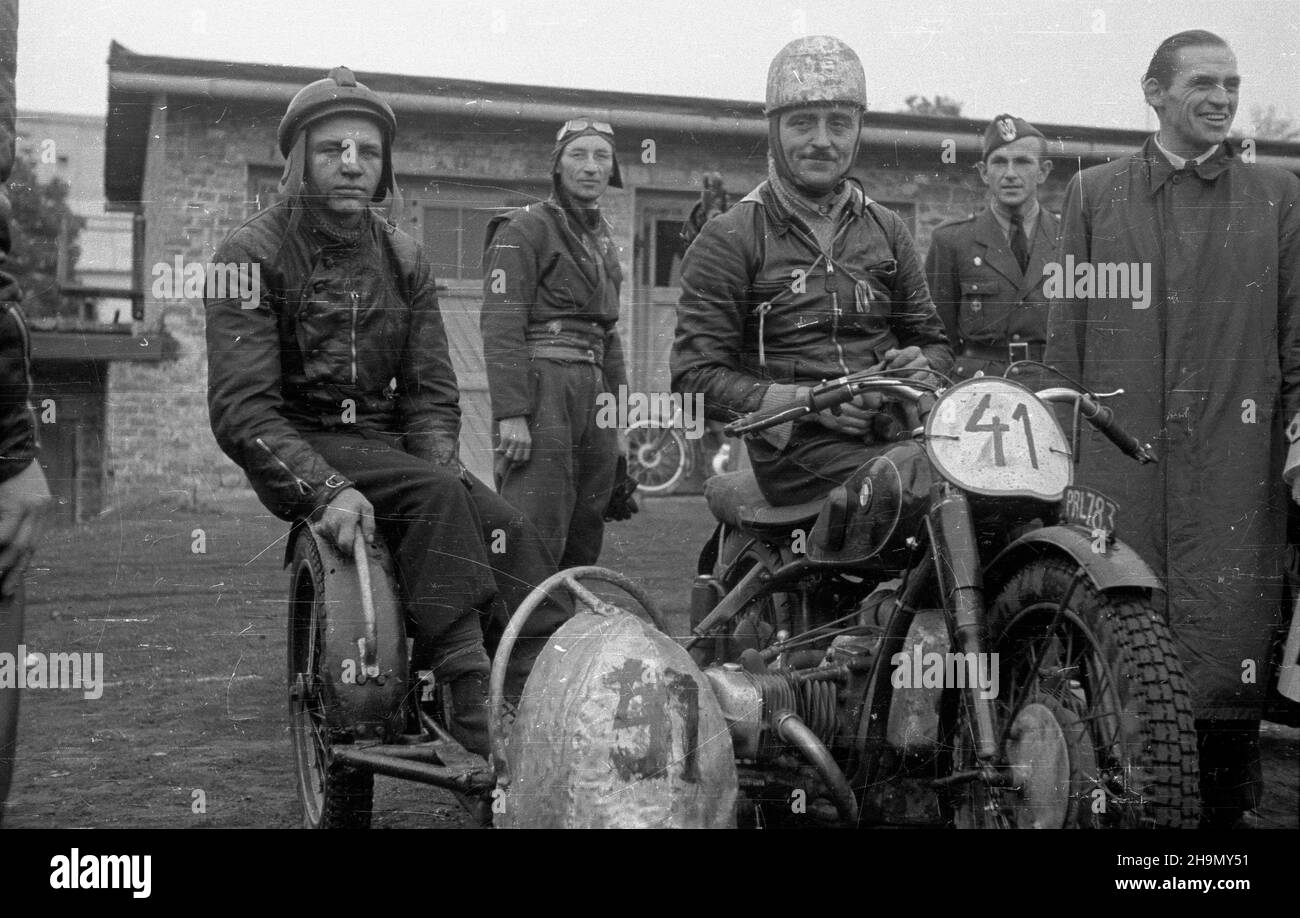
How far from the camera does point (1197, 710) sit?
352 cm

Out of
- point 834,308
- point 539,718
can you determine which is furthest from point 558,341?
point 539,718

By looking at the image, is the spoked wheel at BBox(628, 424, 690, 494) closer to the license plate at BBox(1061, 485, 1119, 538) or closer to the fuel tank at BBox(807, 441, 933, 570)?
the fuel tank at BBox(807, 441, 933, 570)

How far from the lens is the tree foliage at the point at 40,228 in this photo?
10.6 ft

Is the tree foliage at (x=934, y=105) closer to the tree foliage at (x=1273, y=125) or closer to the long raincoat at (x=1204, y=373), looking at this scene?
the long raincoat at (x=1204, y=373)

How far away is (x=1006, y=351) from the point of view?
4934 millimetres

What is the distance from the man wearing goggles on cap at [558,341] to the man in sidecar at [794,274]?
953 millimetres

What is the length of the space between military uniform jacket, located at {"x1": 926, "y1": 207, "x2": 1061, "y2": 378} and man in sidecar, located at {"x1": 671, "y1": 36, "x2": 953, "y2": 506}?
1.49m

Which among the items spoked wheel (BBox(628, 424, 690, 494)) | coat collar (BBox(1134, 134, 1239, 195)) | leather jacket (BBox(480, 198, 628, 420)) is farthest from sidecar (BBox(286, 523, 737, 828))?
spoked wheel (BBox(628, 424, 690, 494))

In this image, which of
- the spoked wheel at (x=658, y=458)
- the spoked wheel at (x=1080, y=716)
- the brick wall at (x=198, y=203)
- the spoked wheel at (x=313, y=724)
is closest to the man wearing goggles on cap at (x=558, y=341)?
the brick wall at (x=198, y=203)

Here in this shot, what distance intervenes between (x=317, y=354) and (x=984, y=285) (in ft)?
8.69

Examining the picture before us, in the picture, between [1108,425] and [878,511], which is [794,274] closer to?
[878,511]

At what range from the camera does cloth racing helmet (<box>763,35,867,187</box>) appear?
3.31m
